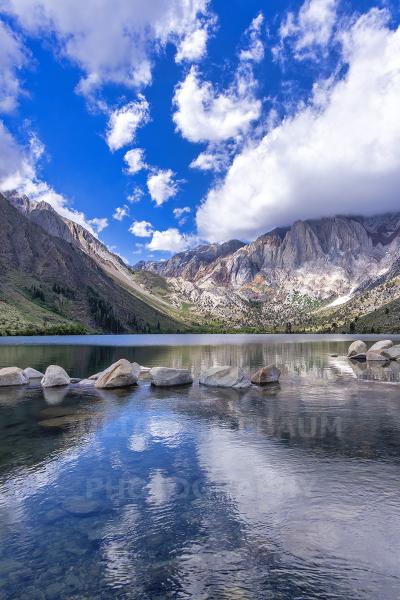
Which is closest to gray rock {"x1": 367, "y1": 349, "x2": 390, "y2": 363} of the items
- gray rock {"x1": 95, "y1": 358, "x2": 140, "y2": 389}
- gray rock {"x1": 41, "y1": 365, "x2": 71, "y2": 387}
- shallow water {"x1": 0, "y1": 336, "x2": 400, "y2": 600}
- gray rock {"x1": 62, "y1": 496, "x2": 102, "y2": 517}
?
shallow water {"x1": 0, "y1": 336, "x2": 400, "y2": 600}

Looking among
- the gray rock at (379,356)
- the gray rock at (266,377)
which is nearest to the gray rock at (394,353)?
the gray rock at (379,356)

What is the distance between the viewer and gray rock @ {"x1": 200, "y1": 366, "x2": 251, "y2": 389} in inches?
2140

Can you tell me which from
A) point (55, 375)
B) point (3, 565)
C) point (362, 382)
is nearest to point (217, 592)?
point (3, 565)

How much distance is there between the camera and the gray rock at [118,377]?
2140 inches

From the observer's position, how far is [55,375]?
181ft

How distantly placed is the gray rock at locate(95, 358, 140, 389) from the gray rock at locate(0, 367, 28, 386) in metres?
10.9

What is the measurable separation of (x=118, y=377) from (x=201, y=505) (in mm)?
37245

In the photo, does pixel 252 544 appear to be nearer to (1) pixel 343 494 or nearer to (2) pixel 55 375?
(1) pixel 343 494

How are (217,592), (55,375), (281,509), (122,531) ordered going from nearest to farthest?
(217,592) < (122,531) < (281,509) < (55,375)

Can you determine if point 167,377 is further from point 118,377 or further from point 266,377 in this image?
point 266,377

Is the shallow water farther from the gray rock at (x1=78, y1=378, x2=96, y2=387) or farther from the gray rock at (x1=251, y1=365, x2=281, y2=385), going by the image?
the gray rock at (x1=251, y1=365, x2=281, y2=385)

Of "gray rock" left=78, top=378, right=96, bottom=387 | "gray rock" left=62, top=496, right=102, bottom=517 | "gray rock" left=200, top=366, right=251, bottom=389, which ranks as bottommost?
"gray rock" left=62, top=496, right=102, bottom=517

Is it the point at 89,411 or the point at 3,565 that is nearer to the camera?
the point at 3,565

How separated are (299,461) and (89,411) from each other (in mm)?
22430
